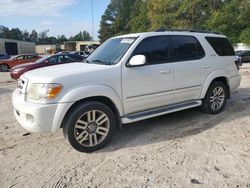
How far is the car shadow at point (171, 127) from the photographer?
194 inches

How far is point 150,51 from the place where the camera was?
515cm

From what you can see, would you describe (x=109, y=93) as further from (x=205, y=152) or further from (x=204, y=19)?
(x=204, y=19)

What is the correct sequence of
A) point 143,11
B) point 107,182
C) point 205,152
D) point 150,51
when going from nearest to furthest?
point 107,182 < point 205,152 < point 150,51 < point 143,11

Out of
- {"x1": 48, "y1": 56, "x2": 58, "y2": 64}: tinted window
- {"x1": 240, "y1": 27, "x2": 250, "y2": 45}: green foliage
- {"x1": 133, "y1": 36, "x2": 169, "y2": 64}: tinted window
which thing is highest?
{"x1": 240, "y1": 27, "x2": 250, "y2": 45}: green foliage

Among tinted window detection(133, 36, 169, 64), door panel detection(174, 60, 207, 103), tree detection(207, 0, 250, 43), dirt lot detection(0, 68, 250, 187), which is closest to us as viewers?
dirt lot detection(0, 68, 250, 187)

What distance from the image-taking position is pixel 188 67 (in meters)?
5.57

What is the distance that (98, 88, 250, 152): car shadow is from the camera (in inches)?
194

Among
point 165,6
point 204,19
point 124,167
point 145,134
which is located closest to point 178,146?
point 145,134

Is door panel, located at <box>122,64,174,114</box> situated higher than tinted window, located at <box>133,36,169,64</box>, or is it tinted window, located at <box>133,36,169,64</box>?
tinted window, located at <box>133,36,169,64</box>

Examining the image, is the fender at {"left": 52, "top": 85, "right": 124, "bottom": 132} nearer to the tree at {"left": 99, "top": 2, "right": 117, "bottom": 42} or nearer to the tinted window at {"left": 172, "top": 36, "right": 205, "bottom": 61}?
the tinted window at {"left": 172, "top": 36, "right": 205, "bottom": 61}

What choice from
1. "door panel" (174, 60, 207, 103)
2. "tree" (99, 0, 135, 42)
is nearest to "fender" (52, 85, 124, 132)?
"door panel" (174, 60, 207, 103)

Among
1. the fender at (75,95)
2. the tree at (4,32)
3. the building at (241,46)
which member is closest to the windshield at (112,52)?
the fender at (75,95)

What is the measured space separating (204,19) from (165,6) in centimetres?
707

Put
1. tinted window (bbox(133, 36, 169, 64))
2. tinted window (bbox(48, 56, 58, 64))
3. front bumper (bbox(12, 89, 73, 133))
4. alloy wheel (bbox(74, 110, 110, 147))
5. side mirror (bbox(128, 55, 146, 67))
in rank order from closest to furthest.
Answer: front bumper (bbox(12, 89, 73, 133)) < alloy wheel (bbox(74, 110, 110, 147)) < side mirror (bbox(128, 55, 146, 67)) < tinted window (bbox(133, 36, 169, 64)) < tinted window (bbox(48, 56, 58, 64))
